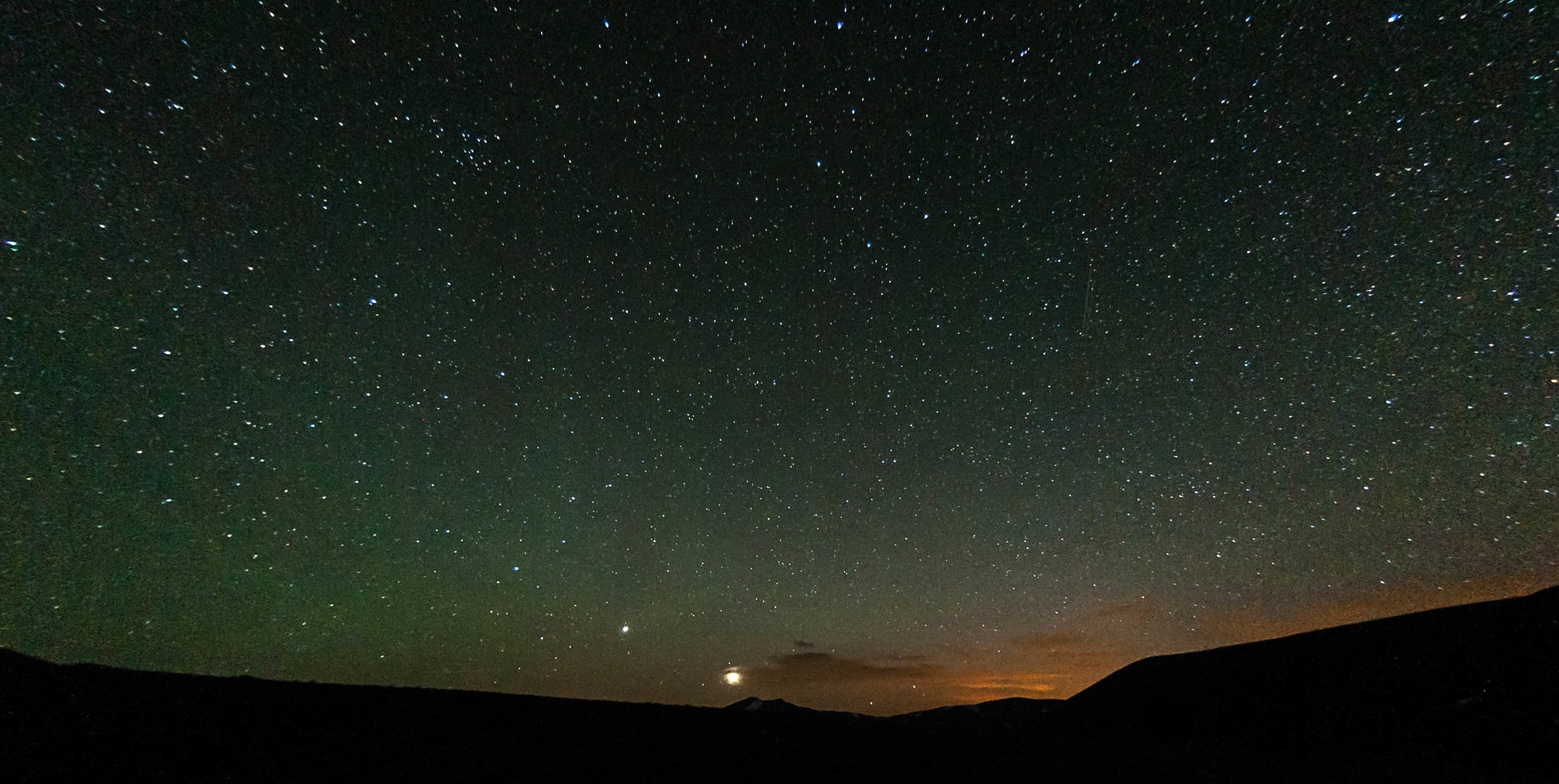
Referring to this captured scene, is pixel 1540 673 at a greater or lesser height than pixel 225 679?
greater

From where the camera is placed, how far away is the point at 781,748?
8.75 metres

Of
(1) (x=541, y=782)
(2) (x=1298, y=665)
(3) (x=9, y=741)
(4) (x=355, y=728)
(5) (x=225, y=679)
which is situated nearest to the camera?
(1) (x=541, y=782)

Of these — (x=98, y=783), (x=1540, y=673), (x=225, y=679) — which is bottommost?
(x=98, y=783)

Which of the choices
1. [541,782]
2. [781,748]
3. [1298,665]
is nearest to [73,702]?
[541,782]

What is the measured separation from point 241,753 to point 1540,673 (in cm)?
2359

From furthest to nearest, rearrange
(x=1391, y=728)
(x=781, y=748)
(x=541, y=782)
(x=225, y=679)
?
(x=1391, y=728) → (x=225, y=679) → (x=781, y=748) → (x=541, y=782)

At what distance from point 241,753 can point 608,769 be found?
4.79 meters

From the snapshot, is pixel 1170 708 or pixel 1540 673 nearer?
pixel 1540 673

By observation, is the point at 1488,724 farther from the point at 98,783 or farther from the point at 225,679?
the point at 225,679

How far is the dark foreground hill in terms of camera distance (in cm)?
751

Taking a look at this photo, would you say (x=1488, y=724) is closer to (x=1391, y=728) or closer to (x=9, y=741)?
(x=1391, y=728)

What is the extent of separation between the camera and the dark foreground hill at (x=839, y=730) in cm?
751

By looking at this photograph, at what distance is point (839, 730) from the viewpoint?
1149cm

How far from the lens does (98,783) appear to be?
663cm
